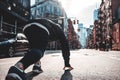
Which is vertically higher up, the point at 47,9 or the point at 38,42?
the point at 47,9

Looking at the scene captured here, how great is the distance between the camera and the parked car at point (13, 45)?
12.7 m

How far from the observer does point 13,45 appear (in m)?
13.3

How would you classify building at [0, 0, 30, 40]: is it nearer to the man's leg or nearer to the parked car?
the parked car

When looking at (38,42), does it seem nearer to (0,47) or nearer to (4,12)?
(0,47)

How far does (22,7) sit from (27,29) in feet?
101

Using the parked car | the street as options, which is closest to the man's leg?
the street

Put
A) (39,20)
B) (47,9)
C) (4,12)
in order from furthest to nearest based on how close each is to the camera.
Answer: (47,9) → (4,12) → (39,20)

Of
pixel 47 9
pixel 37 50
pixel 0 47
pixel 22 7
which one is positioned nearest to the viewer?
pixel 37 50

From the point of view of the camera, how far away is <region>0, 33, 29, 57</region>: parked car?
41.8 feet

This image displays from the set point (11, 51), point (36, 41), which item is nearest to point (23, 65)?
point (36, 41)

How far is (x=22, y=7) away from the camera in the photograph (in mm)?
33719

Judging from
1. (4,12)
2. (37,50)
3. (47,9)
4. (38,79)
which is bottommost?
(38,79)

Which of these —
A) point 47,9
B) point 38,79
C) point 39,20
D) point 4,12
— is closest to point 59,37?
point 39,20

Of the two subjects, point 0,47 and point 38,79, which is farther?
point 0,47
